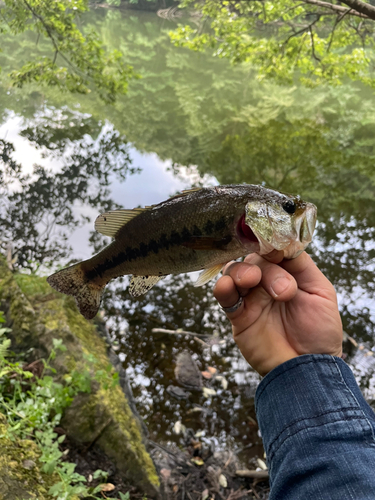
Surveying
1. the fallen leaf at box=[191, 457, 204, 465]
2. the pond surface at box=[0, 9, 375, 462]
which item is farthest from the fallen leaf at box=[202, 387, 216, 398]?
the fallen leaf at box=[191, 457, 204, 465]

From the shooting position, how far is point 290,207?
1769 millimetres

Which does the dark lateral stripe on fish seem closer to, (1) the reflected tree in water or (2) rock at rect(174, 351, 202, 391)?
(2) rock at rect(174, 351, 202, 391)

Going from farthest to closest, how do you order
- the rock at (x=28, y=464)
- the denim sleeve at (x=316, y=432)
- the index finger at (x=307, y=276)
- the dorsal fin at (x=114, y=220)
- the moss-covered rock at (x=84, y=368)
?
the moss-covered rock at (x=84, y=368) → the rock at (x=28, y=464) → the index finger at (x=307, y=276) → the dorsal fin at (x=114, y=220) → the denim sleeve at (x=316, y=432)

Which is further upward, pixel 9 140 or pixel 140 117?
pixel 140 117

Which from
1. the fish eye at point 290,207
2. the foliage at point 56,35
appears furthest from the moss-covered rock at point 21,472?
the foliage at point 56,35

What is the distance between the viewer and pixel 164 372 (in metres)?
5.08

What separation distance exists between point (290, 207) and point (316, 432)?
1172 millimetres

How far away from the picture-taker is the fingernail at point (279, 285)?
1.81 m

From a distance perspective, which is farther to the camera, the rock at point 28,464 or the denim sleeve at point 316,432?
the rock at point 28,464

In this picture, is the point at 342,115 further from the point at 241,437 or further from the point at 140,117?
the point at 241,437

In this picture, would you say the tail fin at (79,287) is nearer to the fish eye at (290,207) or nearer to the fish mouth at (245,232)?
the fish mouth at (245,232)

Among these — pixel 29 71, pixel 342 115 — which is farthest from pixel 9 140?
pixel 342 115

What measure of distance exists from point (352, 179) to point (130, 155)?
9.01 meters

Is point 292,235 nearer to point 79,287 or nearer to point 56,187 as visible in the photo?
point 79,287
